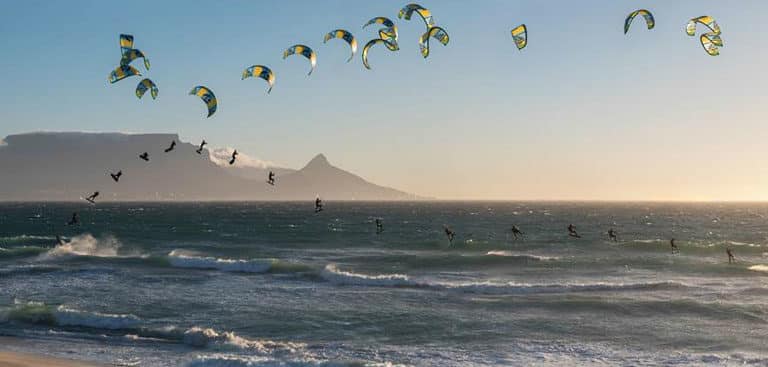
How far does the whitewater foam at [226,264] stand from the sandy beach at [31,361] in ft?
78.8

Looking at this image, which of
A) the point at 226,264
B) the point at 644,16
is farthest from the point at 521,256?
the point at 644,16

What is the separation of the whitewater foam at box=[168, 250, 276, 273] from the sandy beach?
2402cm

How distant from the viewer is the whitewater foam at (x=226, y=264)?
45562mm

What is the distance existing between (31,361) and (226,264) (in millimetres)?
27623

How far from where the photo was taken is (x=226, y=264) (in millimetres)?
47375

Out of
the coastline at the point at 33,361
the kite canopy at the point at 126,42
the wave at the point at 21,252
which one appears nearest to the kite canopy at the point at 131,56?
the kite canopy at the point at 126,42

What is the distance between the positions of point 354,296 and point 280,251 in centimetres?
2766

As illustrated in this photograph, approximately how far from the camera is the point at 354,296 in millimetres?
33656

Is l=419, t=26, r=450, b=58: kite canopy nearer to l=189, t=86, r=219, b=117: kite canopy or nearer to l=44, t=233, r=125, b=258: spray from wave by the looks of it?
l=189, t=86, r=219, b=117: kite canopy

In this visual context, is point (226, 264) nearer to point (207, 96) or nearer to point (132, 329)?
point (132, 329)

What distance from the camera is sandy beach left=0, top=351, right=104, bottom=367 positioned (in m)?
19.2

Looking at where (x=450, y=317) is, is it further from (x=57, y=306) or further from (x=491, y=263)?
(x=491, y=263)

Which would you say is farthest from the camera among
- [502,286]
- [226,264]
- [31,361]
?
[226,264]

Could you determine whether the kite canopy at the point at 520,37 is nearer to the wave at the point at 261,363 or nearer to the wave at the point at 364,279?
the wave at the point at 261,363
